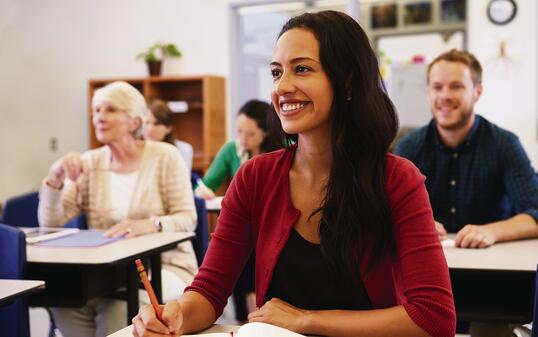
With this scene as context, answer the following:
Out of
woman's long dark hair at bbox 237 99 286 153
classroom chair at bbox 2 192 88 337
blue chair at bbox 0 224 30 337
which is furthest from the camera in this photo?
woman's long dark hair at bbox 237 99 286 153

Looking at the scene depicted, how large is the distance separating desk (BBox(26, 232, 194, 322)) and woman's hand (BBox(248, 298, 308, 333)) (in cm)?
102

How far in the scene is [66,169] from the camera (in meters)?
2.85

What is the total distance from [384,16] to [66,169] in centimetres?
522

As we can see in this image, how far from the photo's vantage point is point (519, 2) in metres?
5.90

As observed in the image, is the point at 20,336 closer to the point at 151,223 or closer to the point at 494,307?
the point at 151,223

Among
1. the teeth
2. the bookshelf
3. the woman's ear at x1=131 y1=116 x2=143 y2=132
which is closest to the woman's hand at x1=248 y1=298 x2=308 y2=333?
the teeth

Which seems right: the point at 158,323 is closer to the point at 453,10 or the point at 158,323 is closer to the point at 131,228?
the point at 131,228

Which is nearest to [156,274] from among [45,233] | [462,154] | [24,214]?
[45,233]

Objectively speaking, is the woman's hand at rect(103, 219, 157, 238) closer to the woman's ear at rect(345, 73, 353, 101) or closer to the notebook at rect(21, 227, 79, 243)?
the notebook at rect(21, 227, 79, 243)

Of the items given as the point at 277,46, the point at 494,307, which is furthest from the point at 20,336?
the point at 494,307

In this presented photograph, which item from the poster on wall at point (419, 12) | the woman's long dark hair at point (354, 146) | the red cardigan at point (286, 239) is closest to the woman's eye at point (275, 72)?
the woman's long dark hair at point (354, 146)

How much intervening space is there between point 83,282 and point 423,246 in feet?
4.76

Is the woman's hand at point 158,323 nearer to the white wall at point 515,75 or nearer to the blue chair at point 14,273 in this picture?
the blue chair at point 14,273

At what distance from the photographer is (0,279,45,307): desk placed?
1730mm
